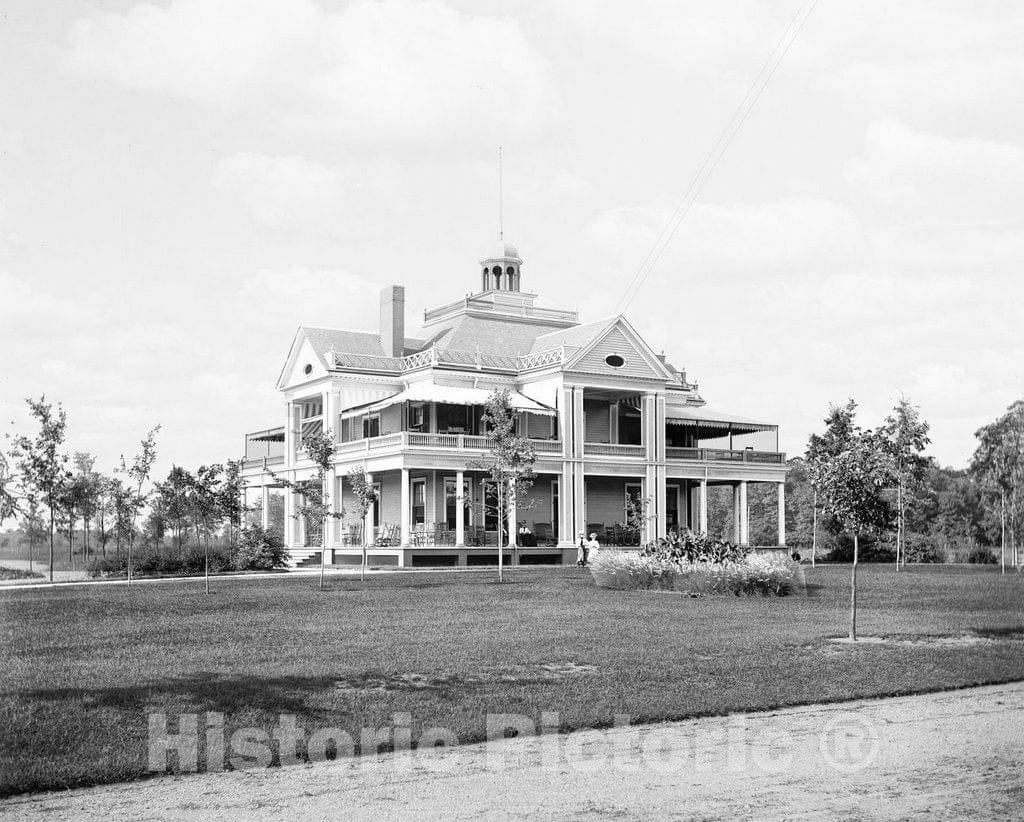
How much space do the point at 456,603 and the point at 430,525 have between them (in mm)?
25002

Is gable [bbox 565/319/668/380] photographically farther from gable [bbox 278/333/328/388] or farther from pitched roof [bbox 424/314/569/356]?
gable [bbox 278/333/328/388]

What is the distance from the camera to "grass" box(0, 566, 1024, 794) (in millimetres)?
10461

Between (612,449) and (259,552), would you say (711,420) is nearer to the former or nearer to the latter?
(612,449)

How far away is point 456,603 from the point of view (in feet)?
77.2

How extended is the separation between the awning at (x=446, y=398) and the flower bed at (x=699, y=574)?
17.7m

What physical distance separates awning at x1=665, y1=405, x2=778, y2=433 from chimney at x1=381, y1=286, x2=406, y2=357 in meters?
12.9

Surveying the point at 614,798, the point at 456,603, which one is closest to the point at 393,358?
the point at 456,603

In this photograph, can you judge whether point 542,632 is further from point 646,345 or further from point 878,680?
point 646,345

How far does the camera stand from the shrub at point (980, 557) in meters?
53.1

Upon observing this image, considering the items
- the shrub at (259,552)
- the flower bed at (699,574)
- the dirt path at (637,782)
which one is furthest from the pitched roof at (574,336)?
Result: the dirt path at (637,782)

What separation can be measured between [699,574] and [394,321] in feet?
101

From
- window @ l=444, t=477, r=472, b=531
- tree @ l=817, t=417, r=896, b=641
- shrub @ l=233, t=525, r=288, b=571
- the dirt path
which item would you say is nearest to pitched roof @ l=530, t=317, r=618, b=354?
window @ l=444, t=477, r=472, b=531

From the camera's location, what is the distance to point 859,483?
17672mm

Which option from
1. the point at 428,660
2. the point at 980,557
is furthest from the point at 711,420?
the point at 428,660
